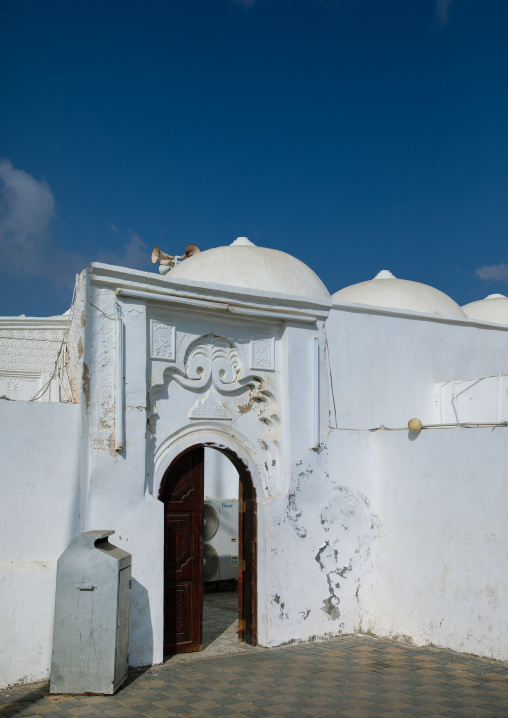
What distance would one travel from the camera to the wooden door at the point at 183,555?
7.25 m

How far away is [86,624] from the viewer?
578cm

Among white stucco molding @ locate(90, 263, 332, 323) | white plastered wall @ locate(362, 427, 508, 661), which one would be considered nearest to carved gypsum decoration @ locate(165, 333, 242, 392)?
white stucco molding @ locate(90, 263, 332, 323)

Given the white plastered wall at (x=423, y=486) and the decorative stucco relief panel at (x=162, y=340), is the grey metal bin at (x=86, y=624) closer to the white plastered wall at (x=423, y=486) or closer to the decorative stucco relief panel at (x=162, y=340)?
the decorative stucco relief panel at (x=162, y=340)

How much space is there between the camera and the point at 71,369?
759 cm

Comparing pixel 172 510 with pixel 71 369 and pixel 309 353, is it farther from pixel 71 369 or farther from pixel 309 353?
pixel 309 353

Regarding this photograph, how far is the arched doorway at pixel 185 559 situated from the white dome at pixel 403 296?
13.5 feet

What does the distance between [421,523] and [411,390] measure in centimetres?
202

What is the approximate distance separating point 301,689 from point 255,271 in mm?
4932

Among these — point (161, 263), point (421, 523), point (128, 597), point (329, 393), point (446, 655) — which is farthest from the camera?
point (161, 263)

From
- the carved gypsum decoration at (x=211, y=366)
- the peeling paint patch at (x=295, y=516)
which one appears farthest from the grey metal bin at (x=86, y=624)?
the peeling paint patch at (x=295, y=516)

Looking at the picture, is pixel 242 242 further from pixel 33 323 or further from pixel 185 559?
pixel 33 323

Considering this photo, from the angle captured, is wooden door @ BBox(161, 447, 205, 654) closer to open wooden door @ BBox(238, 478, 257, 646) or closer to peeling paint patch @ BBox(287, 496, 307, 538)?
open wooden door @ BBox(238, 478, 257, 646)

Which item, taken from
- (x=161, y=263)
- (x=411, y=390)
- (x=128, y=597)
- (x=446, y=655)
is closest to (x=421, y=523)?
(x=446, y=655)

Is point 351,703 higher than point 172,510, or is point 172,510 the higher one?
point 172,510
